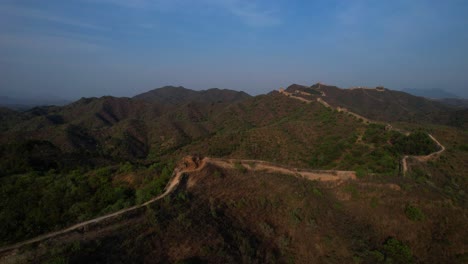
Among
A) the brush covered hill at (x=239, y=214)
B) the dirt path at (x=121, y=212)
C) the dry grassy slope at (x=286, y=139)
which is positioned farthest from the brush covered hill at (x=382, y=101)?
the dirt path at (x=121, y=212)

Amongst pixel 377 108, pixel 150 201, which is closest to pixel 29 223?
pixel 150 201

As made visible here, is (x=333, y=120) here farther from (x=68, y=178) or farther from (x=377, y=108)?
(x=377, y=108)

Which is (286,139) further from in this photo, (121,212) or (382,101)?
(382,101)

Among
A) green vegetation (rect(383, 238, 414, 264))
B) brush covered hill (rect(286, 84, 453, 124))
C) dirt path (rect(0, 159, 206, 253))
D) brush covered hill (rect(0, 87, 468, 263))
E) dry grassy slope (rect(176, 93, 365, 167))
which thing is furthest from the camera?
brush covered hill (rect(286, 84, 453, 124))

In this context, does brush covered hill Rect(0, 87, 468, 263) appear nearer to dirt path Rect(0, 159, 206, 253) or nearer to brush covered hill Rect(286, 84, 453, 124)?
dirt path Rect(0, 159, 206, 253)

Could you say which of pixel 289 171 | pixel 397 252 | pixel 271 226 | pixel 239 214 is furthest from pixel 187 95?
pixel 397 252

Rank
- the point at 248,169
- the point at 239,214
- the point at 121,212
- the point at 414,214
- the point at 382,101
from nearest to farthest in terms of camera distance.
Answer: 1. the point at 121,212
2. the point at 239,214
3. the point at 414,214
4. the point at 248,169
5. the point at 382,101

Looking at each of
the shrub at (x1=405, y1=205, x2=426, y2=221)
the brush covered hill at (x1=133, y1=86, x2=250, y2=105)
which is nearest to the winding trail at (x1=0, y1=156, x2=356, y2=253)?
the shrub at (x1=405, y1=205, x2=426, y2=221)

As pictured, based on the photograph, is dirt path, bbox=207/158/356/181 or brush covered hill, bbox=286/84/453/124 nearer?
dirt path, bbox=207/158/356/181

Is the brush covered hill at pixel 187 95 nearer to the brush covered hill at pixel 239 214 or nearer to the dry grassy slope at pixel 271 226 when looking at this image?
the brush covered hill at pixel 239 214
